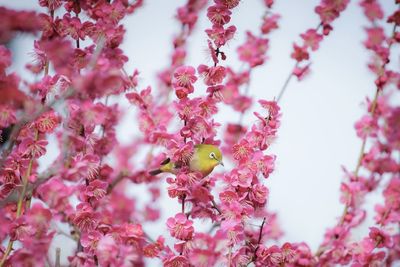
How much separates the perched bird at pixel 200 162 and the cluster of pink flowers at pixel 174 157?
3 centimetres

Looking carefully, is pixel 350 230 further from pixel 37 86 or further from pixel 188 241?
pixel 37 86

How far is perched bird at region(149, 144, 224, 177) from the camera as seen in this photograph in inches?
79.4

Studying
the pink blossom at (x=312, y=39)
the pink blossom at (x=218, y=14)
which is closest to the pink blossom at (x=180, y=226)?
the pink blossom at (x=218, y=14)

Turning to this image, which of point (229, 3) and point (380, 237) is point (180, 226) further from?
point (229, 3)

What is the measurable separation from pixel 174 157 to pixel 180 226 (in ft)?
0.87

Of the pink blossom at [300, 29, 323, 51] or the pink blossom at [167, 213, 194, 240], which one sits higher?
the pink blossom at [300, 29, 323, 51]

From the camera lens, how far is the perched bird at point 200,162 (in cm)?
202

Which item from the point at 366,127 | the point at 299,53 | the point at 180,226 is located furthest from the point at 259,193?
the point at 299,53

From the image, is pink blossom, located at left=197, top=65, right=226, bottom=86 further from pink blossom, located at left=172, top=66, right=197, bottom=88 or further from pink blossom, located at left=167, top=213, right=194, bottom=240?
pink blossom, located at left=167, top=213, right=194, bottom=240

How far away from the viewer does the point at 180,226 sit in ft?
6.41

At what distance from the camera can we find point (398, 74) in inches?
78.0

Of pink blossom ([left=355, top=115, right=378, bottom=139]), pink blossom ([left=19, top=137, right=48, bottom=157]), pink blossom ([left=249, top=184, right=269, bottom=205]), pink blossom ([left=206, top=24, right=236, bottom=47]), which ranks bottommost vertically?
pink blossom ([left=249, top=184, right=269, bottom=205])

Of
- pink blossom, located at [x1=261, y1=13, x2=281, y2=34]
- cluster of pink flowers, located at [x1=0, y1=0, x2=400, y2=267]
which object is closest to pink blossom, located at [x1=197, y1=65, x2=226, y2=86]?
cluster of pink flowers, located at [x1=0, y1=0, x2=400, y2=267]

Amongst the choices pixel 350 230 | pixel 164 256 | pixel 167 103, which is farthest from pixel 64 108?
pixel 350 230
